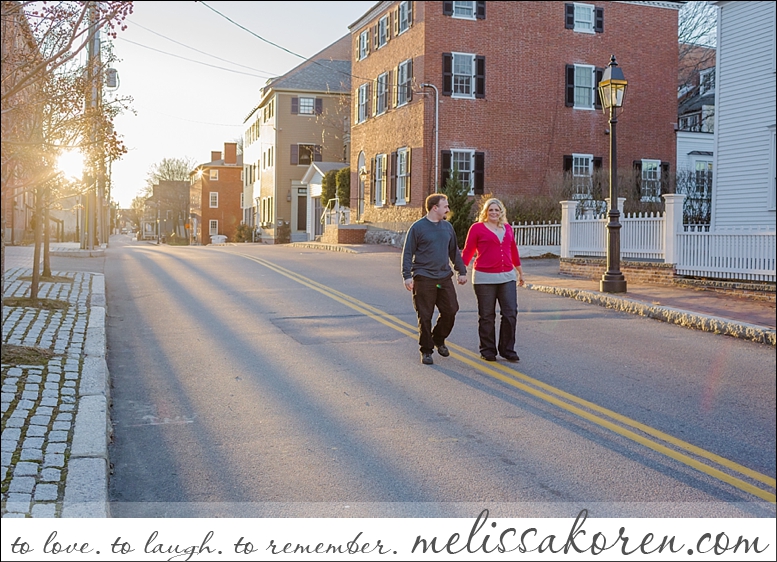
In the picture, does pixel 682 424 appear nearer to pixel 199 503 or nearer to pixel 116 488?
pixel 199 503

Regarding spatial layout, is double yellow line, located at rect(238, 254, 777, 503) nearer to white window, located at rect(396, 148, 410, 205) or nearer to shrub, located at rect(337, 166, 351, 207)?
white window, located at rect(396, 148, 410, 205)

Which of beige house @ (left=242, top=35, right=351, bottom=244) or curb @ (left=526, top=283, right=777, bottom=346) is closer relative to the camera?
curb @ (left=526, top=283, right=777, bottom=346)

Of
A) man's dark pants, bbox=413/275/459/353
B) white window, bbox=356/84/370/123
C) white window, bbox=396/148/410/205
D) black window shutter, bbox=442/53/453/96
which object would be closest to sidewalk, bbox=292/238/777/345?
man's dark pants, bbox=413/275/459/353

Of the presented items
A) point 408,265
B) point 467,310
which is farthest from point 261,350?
point 467,310

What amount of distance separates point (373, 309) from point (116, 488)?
334 inches

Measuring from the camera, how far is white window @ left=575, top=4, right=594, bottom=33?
33094 millimetres

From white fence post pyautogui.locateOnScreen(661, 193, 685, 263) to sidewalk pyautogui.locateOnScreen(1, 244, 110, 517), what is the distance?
35.4ft

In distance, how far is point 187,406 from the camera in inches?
291

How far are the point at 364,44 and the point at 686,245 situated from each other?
25.7 meters

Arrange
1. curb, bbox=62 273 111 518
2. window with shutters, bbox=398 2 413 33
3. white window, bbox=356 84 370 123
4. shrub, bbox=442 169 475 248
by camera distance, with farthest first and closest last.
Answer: white window, bbox=356 84 370 123
window with shutters, bbox=398 2 413 33
shrub, bbox=442 169 475 248
curb, bbox=62 273 111 518

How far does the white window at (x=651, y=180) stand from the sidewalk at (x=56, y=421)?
22.7 metres

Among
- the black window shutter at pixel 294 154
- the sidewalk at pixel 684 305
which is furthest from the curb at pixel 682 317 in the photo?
the black window shutter at pixel 294 154

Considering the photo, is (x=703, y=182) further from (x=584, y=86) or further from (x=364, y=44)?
(x=364, y=44)

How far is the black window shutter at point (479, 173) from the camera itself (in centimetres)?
3166
